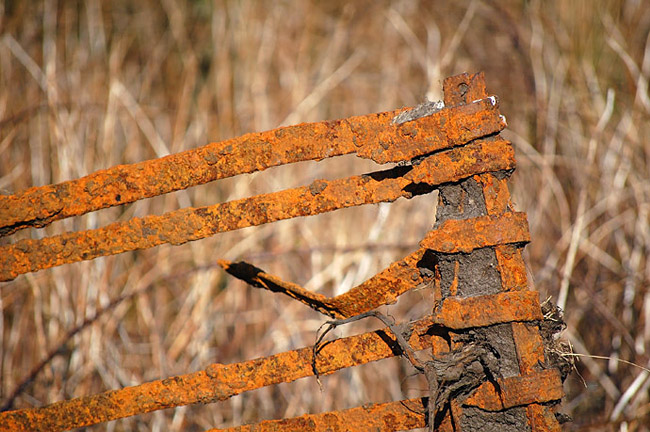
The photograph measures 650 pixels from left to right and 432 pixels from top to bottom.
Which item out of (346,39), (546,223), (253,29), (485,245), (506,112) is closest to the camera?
(485,245)

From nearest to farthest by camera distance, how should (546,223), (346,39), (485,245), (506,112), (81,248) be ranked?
(485,245) < (81,248) < (546,223) < (506,112) < (346,39)

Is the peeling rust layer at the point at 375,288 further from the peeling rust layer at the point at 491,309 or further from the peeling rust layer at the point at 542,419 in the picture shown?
the peeling rust layer at the point at 542,419

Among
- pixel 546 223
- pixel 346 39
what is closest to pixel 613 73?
pixel 546 223

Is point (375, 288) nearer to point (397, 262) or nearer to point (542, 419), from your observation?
point (397, 262)

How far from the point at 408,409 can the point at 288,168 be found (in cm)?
186

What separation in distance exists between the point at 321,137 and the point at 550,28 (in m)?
2.16

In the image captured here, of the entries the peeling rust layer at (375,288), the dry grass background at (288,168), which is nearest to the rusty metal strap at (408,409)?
the peeling rust layer at (375,288)

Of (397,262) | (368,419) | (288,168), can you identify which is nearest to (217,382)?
(368,419)

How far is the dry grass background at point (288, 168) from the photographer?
2039mm

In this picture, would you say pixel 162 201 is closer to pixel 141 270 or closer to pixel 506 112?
pixel 141 270

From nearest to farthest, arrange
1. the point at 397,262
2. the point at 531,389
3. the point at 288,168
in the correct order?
1. the point at 531,389
2. the point at 397,262
3. the point at 288,168

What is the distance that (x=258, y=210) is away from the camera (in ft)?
3.04

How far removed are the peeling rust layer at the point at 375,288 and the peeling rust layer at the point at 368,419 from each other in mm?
153

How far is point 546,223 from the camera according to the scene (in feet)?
A: 7.91
